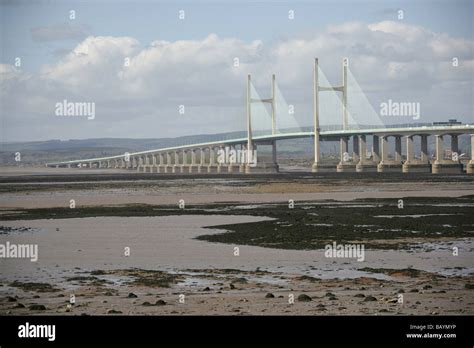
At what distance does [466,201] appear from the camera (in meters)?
44.0

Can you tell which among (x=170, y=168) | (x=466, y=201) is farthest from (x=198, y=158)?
(x=466, y=201)

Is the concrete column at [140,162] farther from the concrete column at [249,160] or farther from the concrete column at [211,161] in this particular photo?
the concrete column at [249,160]

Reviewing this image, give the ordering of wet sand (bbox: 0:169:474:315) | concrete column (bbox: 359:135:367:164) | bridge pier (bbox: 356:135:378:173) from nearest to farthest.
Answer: wet sand (bbox: 0:169:474:315) < bridge pier (bbox: 356:135:378:173) < concrete column (bbox: 359:135:367:164)

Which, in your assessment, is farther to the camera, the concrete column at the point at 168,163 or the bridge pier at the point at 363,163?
the concrete column at the point at 168,163

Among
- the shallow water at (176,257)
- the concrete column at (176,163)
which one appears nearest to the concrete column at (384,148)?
the concrete column at (176,163)

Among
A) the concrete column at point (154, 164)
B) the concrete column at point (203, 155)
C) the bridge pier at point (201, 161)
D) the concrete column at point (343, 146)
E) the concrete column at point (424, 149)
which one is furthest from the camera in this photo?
the concrete column at point (154, 164)

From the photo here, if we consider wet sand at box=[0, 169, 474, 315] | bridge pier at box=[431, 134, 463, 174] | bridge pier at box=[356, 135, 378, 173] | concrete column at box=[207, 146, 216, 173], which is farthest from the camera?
concrete column at box=[207, 146, 216, 173]

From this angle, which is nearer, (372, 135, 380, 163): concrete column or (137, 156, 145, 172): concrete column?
(372, 135, 380, 163): concrete column

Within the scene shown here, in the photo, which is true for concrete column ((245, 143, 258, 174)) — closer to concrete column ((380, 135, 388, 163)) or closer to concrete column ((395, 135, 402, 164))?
concrete column ((380, 135, 388, 163))

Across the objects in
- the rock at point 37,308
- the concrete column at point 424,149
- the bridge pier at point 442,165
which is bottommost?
the rock at point 37,308

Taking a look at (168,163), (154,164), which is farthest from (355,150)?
(154,164)

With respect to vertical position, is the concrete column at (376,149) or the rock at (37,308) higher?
the concrete column at (376,149)

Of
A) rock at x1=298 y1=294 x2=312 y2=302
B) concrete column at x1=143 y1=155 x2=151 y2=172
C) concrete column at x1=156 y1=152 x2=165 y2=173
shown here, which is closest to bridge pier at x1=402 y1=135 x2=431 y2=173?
concrete column at x1=156 y1=152 x2=165 y2=173

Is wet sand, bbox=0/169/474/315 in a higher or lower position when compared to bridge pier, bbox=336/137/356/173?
lower
